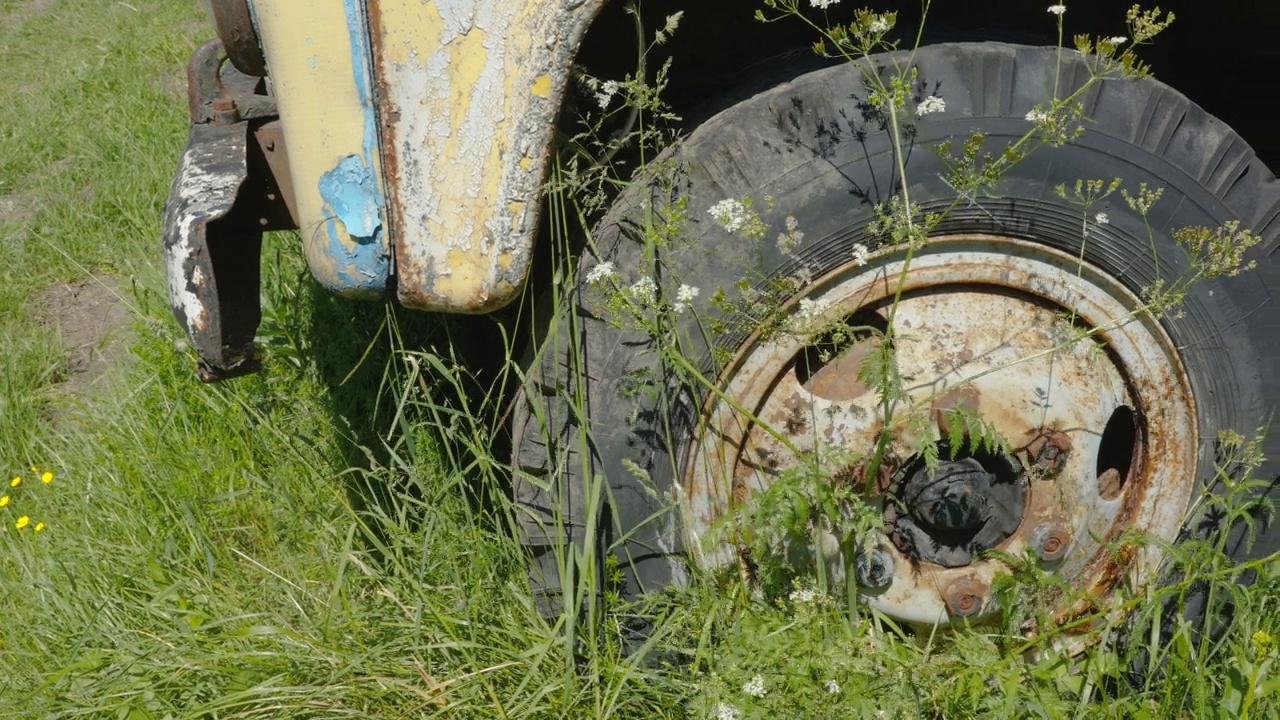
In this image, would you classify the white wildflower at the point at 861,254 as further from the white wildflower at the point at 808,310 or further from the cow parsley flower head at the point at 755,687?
the cow parsley flower head at the point at 755,687

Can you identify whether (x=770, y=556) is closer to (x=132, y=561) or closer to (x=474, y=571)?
(x=474, y=571)

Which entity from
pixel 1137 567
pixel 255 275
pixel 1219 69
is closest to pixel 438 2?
pixel 255 275

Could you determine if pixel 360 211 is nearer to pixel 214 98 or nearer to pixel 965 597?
pixel 214 98

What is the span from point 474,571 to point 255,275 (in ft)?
2.16

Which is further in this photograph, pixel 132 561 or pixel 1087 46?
pixel 132 561

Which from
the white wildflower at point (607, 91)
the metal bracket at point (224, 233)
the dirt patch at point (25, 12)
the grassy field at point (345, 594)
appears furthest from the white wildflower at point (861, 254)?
the dirt patch at point (25, 12)

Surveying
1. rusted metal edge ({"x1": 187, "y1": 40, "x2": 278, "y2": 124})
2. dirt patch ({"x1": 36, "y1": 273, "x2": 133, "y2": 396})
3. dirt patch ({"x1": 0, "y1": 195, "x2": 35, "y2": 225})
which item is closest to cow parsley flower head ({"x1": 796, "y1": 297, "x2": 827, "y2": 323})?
rusted metal edge ({"x1": 187, "y1": 40, "x2": 278, "y2": 124})

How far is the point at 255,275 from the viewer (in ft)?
6.43

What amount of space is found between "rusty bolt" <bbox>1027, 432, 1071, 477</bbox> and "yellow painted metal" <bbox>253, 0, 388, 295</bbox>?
3.81ft

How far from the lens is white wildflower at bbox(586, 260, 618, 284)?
1741 mm

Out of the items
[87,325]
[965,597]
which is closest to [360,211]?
[965,597]

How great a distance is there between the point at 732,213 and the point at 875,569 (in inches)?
28.4

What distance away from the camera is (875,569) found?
79.6 inches

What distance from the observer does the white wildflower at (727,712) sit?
175 centimetres
